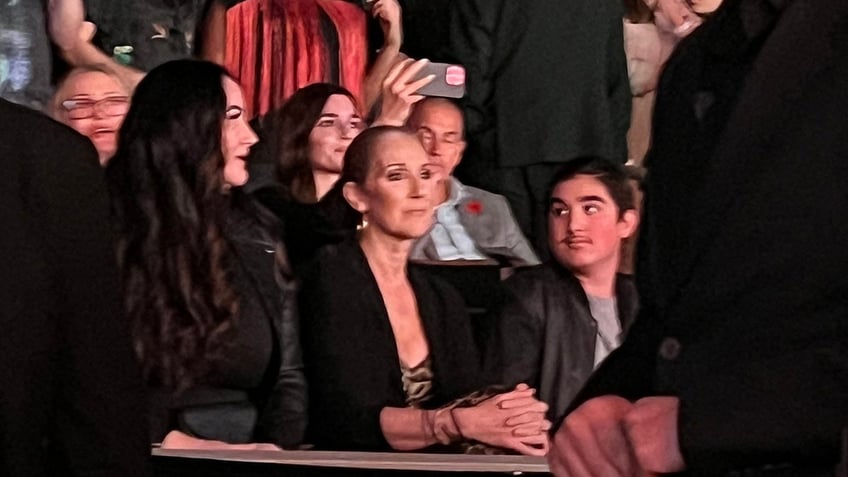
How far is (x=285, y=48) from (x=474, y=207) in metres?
0.48

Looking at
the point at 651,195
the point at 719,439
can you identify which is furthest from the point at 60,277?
the point at 719,439

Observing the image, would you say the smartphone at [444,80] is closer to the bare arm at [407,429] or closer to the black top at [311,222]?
the black top at [311,222]

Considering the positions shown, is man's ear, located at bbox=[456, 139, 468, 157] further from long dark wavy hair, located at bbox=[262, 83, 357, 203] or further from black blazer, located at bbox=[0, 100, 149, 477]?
A: black blazer, located at bbox=[0, 100, 149, 477]

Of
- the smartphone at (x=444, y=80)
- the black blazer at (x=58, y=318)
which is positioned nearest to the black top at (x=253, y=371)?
the smartphone at (x=444, y=80)

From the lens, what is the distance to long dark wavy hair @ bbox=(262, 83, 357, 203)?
2.94 m

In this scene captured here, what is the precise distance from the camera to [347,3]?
3.19m

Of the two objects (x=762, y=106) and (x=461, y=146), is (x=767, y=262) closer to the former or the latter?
(x=762, y=106)

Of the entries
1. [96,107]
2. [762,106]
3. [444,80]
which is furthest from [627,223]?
[762,106]

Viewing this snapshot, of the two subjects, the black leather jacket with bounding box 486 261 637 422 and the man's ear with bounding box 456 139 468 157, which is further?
the man's ear with bounding box 456 139 468 157

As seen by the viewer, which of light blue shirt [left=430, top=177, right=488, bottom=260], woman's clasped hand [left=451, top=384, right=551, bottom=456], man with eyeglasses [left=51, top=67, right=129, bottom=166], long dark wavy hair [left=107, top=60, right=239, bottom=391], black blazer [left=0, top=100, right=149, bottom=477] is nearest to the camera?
black blazer [left=0, top=100, right=149, bottom=477]

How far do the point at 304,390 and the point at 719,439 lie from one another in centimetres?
196

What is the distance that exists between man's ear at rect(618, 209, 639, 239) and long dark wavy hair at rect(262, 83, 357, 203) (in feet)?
1.85

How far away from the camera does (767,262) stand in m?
0.86

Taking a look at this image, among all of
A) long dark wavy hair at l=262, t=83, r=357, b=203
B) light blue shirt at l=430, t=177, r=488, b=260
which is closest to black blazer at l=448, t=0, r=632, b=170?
light blue shirt at l=430, t=177, r=488, b=260
